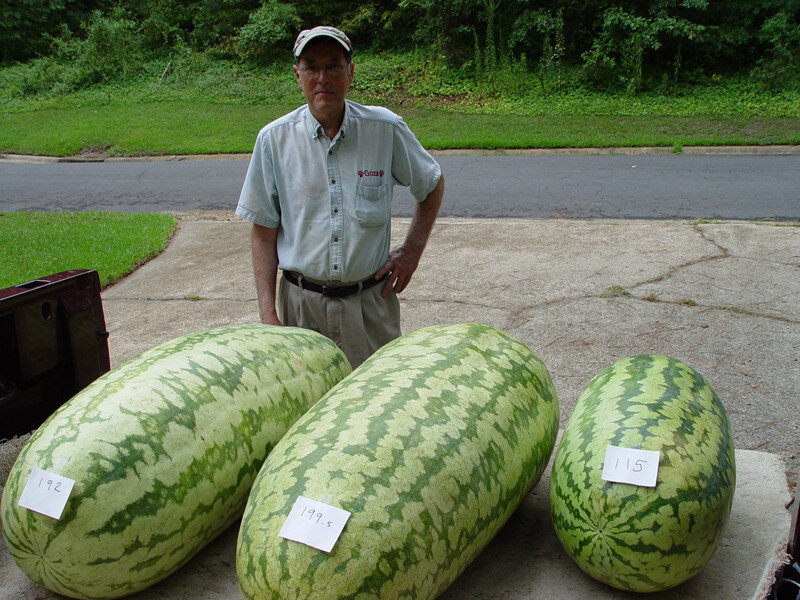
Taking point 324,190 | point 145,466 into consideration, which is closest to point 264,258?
point 324,190

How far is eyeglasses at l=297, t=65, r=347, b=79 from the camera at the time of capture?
2.84m

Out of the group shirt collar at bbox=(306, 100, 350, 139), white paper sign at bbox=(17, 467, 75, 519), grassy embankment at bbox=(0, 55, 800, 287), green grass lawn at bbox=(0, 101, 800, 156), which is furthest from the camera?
green grass lawn at bbox=(0, 101, 800, 156)

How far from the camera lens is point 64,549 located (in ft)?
5.20

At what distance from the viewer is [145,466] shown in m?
1.64

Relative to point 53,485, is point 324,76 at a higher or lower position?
higher

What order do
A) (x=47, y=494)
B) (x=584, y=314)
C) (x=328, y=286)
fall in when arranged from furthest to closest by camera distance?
1. (x=584, y=314)
2. (x=328, y=286)
3. (x=47, y=494)

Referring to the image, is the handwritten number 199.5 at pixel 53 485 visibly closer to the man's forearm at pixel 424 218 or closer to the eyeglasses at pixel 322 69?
the eyeglasses at pixel 322 69

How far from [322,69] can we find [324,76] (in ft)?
0.11

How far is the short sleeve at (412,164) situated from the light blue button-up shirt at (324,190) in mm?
64

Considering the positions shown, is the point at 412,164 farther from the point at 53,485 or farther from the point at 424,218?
the point at 53,485

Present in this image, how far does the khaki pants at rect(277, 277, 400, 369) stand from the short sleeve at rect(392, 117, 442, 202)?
20.0 inches

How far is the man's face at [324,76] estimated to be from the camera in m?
2.81

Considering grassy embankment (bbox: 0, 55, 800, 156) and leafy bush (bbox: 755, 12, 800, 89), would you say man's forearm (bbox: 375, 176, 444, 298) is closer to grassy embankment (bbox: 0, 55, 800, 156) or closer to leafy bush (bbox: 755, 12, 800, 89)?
grassy embankment (bbox: 0, 55, 800, 156)

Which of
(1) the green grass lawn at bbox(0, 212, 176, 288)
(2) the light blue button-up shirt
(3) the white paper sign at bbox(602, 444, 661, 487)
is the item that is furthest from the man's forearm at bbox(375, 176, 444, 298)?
(1) the green grass lawn at bbox(0, 212, 176, 288)
